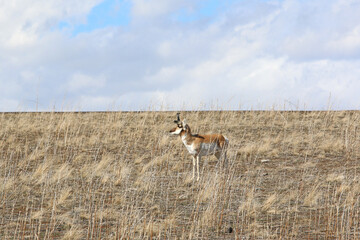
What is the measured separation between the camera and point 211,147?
1148cm

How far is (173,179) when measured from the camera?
11297 mm

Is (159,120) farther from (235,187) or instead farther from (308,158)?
(235,187)

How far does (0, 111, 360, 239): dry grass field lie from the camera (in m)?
7.33

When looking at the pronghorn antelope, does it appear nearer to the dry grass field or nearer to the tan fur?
the tan fur

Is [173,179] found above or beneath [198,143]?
beneath

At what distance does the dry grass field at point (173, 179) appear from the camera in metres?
7.33

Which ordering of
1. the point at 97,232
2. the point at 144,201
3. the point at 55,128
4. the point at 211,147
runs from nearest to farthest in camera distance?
the point at 97,232
the point at 144,201
the point at 211,147
the point at 55,128

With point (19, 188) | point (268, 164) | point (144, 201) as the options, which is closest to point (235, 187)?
point (144, 201)

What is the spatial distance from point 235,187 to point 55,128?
34.5ft

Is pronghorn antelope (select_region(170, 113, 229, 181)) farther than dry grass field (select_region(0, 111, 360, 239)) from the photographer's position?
Yes

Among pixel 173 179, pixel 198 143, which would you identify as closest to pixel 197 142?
pixel 198 143

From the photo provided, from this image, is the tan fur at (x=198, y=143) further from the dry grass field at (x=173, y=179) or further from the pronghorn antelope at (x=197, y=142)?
the dry grass field at (x=173, y=179)

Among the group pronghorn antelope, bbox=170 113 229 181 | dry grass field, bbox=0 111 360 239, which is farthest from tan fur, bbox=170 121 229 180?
dry grass field, bbox=0 111 360 239

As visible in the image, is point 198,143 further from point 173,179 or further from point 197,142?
point 173,179
